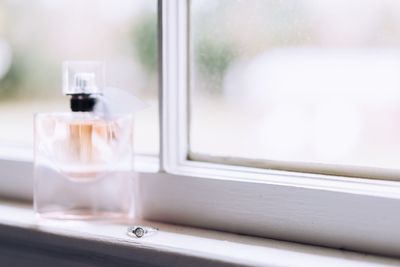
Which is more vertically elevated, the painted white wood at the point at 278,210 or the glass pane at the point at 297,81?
the glass pane at the point at 297,81

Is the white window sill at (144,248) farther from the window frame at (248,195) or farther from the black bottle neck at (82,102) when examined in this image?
the black bottle neck at (82,102)

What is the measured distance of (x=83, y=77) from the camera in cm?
65

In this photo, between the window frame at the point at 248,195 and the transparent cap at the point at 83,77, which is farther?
the transparent cap at the point at 83,77

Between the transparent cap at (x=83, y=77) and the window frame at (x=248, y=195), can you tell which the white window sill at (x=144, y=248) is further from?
the transparent cap at (x=83, y=77)

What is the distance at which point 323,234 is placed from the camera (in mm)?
566

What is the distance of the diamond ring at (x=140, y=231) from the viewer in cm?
60

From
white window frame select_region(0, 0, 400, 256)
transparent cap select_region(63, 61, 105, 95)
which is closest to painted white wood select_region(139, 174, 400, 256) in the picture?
white window frame select_region(0, 0, 400, 256)

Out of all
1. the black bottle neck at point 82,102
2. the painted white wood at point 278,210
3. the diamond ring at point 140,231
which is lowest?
the diamond ring at point 140,231

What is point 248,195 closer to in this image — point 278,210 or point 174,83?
point 278,210

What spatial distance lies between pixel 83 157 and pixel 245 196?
173mm

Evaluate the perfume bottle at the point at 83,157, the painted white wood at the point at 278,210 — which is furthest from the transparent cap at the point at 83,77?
the painted white wood at the point at 278,210

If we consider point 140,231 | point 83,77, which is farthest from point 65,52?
point 140,231

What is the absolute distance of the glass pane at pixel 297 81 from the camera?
1.88 ft

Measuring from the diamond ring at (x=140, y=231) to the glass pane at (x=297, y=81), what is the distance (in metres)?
0.10
